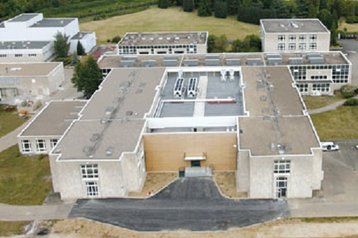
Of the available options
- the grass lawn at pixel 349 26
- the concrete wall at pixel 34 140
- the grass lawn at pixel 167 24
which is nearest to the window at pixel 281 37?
the grass lawn at pixel 167 24

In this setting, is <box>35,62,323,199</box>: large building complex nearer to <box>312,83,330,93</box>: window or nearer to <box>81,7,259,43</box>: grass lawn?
<box>312,83,330,93</box>: window

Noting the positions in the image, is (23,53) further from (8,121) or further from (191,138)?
(191,138)

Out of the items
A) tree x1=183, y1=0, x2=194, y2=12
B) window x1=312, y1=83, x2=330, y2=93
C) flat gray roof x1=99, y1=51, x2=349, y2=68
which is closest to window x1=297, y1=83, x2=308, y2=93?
window x1=312, y1=83, x2=330, y2=93

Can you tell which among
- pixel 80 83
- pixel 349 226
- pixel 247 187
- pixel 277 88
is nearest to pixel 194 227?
pixel 247 187

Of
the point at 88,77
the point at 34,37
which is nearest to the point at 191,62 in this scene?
the point at 88,77

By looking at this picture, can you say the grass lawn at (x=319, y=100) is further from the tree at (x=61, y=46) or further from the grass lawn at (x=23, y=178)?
the tree at (x=61, y=46)
